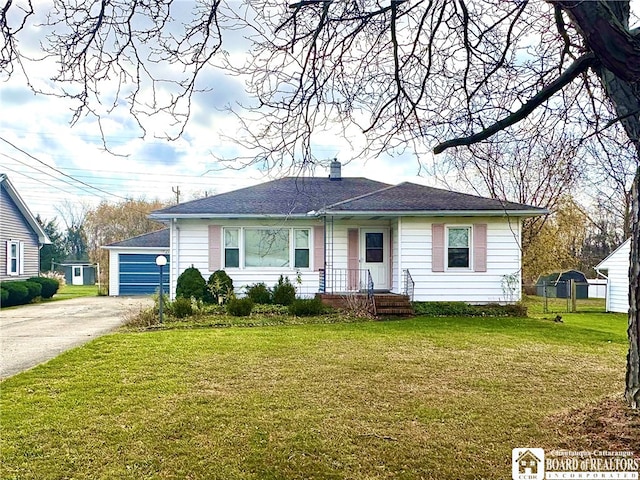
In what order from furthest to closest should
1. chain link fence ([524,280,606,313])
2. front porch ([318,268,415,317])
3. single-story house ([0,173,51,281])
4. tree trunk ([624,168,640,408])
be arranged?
1. chain link fence ([524,280,606,313])
2. single-story house ([0,173,51,281])
3. front porch ([318,268,415,317])
4. tree trunk ([624,168,640,408])

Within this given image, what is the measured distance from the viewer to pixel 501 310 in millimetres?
12898

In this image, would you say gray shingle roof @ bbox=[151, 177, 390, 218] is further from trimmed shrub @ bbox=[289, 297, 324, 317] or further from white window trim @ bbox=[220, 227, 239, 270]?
trimmed shrub @ bbox=[289, 297, 324, 317]

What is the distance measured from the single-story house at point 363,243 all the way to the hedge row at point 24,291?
7.16m

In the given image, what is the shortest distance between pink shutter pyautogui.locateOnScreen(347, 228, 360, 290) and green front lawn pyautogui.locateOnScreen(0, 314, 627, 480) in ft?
19.3

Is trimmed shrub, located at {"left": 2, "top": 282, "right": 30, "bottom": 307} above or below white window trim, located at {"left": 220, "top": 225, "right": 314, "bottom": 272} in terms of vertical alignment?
below

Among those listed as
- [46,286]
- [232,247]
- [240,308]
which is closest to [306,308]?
[240,308]

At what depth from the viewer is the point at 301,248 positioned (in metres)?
14.4

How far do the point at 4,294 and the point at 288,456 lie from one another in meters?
16.9

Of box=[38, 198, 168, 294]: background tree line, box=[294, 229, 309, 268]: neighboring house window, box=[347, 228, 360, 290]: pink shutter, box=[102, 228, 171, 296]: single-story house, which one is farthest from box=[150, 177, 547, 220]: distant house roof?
box=[38, 198, 168, 294]: background tree line

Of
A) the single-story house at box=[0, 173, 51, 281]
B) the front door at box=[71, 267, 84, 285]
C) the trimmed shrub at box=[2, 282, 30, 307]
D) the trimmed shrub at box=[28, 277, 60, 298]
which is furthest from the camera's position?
the front door at box=[71, 267, 84, 285]

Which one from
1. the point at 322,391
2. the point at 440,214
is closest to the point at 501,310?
the point at 440,214

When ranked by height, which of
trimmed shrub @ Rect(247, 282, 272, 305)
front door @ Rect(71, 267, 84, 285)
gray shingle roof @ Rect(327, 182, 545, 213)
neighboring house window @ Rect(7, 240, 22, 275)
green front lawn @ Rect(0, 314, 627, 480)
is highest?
gray shingle roof @ Rect(327, 182, 545, 213)

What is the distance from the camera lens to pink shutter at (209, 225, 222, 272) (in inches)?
552

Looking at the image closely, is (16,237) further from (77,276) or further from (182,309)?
(77,276)
